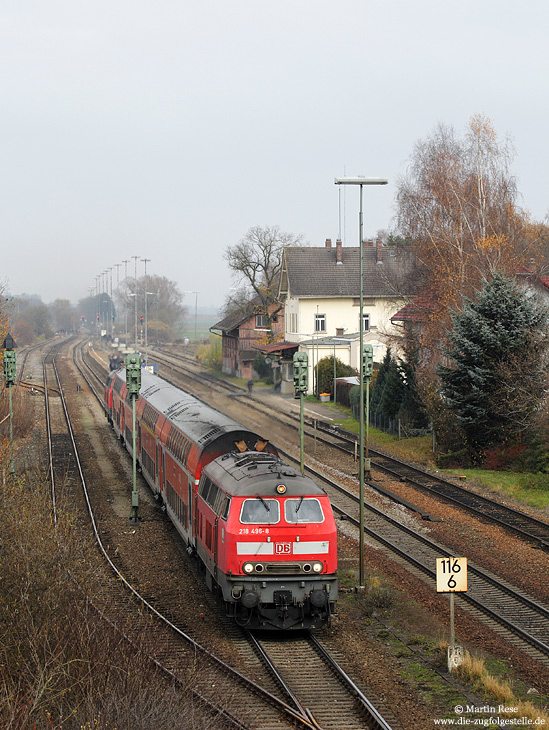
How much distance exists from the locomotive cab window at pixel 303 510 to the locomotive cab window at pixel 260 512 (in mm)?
188

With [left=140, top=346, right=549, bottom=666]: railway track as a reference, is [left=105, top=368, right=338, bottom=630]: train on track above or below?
above

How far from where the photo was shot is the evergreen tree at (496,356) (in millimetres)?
27688

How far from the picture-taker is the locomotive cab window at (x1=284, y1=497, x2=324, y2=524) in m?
13.5

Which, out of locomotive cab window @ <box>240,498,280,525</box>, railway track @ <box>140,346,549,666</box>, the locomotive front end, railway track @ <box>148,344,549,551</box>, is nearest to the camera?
the locomotive front end

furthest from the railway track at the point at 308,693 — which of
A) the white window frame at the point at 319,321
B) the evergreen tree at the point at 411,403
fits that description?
the white window frame at the point at 319,321

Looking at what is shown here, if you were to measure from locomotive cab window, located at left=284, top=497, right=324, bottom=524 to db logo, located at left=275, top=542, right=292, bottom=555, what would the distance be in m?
0.40

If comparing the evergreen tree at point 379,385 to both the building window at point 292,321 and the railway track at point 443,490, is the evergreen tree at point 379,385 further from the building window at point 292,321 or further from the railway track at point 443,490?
the building window at point 292,321

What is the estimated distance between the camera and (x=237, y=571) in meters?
13.2

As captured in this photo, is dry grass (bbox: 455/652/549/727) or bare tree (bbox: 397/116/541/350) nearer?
dry grass (bbox: 455/652/549/727)

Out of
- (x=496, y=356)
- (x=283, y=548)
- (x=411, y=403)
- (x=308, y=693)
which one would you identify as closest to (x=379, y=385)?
(x=411, y=403)

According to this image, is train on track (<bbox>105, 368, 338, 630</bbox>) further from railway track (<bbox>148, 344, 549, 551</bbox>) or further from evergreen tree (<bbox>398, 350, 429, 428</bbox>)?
evergreen tree (<bbox>398, 350, 429, 428</bbox>)

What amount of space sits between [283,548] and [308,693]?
2501 mm

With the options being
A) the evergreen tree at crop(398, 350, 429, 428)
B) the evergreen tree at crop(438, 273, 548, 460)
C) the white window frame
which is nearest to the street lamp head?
the evergreen tree at crop(438, 273, 548, 460)

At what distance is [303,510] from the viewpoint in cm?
1359
